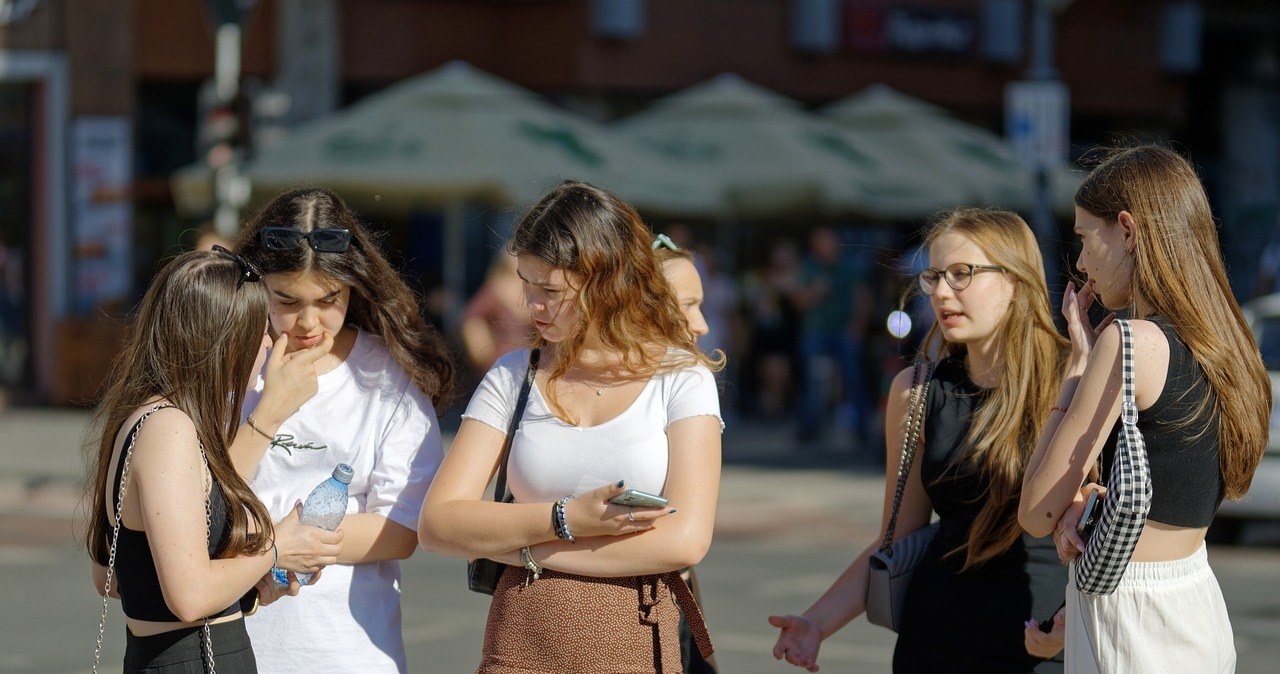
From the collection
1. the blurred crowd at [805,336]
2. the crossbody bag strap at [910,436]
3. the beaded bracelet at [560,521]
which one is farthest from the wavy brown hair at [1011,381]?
the blurred crowd at [805,336]

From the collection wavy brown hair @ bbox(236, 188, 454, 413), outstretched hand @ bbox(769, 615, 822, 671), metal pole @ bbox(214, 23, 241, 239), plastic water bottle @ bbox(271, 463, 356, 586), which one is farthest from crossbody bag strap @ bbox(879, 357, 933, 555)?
metal pole @ bbox(214, 23, 241, 239)

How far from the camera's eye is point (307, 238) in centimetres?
368

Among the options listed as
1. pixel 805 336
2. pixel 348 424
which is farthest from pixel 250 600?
pixel 805 336

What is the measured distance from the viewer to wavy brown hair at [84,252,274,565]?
126 inches

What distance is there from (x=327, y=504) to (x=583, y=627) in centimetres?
59

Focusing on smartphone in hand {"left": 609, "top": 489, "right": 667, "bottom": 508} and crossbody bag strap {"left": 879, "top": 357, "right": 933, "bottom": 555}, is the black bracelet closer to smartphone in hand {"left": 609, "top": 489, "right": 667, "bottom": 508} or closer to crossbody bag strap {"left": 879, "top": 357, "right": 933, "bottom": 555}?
smartphone in hand {"left": 609, "top": 489, "right": 667, "bottom": 508}

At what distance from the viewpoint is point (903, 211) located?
18.8 metres

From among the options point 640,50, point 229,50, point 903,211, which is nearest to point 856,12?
point 640,50

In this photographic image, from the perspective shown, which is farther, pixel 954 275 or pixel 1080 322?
pixel 954 275

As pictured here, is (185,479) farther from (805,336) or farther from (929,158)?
(929,158)

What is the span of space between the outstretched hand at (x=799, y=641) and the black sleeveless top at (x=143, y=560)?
136 centimetres

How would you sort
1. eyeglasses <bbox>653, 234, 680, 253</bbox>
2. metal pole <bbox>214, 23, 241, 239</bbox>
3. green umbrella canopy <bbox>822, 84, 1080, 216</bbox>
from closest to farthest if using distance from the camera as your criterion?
eyeglasses <bbox>653, 234, 680, 253</bbox>
metal pole <bbox>214, 23, 241, 239</bbox>
green umbrella canopy <bbox>822, 84, 1080, 216</bbox>

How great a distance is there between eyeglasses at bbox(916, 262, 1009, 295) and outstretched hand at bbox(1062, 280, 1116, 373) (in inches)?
18.6

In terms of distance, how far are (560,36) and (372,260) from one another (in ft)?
58.3
